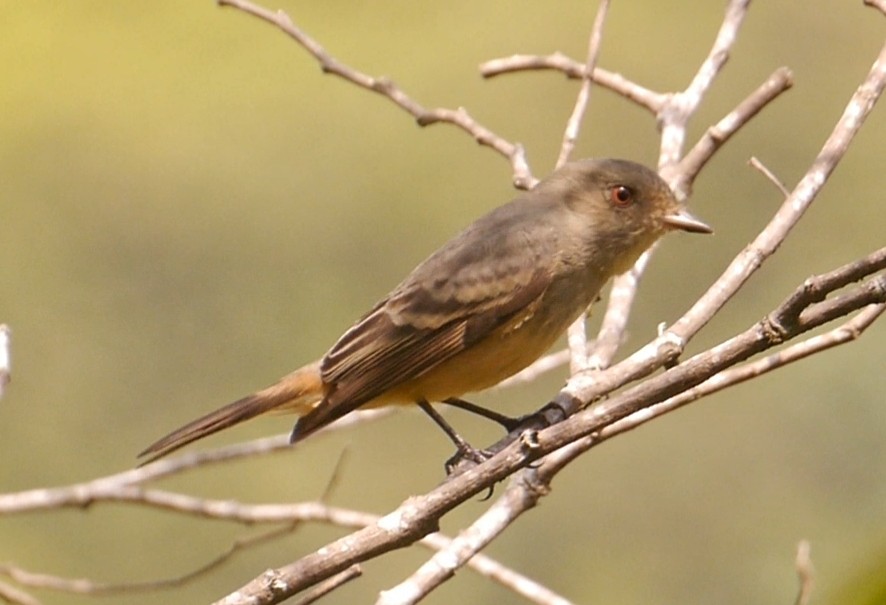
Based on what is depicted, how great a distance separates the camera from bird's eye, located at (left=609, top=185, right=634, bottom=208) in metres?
4.43

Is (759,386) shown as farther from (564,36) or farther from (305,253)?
(564,36)

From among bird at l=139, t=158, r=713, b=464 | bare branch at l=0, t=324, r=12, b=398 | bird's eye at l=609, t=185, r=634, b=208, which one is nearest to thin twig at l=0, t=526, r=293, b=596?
bird at l=139, t=158, r=713, b=464

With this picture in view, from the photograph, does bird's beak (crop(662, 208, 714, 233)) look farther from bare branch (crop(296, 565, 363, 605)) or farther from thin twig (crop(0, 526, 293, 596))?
bare branch (crop(296, 565, 363, 605))

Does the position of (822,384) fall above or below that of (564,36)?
below

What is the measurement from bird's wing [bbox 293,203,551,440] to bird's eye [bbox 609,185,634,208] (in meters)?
0.27

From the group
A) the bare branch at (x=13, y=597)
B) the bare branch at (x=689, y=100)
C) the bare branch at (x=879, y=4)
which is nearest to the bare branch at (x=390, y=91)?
the bare branch at (x=689, y=100)

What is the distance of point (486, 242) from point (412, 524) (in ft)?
6.08

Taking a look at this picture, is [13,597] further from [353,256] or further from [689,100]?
[353,256]

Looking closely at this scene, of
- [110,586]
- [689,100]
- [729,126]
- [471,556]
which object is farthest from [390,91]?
[471,556]

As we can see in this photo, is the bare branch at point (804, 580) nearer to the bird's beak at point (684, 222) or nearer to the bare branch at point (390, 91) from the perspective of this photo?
the bird's beak at point (684, 222)

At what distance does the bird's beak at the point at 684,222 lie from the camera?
14.2 feet

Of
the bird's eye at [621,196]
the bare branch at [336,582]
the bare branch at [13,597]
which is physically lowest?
→ the bare branch at [336,582]

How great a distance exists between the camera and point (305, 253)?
920 cm

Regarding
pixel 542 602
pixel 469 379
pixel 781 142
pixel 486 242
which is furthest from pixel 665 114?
pixel 781 142
